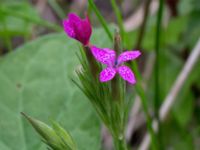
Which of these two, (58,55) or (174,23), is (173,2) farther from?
(58,55)

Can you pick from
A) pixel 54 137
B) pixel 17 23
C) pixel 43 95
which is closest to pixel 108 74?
pixel 54 137

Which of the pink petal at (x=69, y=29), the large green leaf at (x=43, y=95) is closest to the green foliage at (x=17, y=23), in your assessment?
the large green leaf at (x=43, y=95)

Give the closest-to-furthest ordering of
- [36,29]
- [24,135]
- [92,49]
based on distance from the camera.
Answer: [92,49] < [24,135] < [36,29]

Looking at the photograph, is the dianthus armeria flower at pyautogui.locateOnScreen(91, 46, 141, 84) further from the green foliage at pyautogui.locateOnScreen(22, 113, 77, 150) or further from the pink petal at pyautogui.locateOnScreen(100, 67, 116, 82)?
the green foliage at pyautogui.locateOnScreen(22, 113, 77, 150)

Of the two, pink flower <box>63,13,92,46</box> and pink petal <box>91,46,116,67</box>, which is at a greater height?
pink flower <box>63,13,92,46</box>

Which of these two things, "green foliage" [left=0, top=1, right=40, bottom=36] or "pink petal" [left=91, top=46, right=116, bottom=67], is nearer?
"pink petal" [left=91, top=46, right=116, bottom=67]

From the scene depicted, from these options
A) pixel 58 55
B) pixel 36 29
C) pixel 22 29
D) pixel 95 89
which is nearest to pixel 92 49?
pixel 95 89

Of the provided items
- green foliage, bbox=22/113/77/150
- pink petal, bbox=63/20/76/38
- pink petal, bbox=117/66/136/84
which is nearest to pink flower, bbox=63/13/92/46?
pink petal, bbox=63/20/76/38
